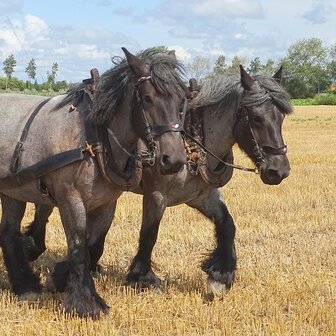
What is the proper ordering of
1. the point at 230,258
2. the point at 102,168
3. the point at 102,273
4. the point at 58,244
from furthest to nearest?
the point at 58,244 → the point at 102,273 → the point at 230,258 → the point at 102,168

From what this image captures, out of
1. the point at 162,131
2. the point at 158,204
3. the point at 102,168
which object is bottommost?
the point at 158,204

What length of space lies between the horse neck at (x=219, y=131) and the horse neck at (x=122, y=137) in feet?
3.18

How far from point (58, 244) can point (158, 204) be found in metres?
2.40

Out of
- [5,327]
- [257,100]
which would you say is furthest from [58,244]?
[257,100]

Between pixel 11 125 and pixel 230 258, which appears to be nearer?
pixel 11 125

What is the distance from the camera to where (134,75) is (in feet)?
14.6

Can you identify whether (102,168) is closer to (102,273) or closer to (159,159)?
(159,159)

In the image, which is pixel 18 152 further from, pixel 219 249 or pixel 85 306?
pixel 219 249

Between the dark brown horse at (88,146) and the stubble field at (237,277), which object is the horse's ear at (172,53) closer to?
the dark brown horse at (88,146)

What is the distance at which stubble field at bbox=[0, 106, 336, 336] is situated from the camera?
4473mm

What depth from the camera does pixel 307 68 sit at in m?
89.5

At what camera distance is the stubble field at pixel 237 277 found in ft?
14.7

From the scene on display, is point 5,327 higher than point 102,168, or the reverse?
point 102,168

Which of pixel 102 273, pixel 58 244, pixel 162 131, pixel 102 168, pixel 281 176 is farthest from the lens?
pixel 58 244
